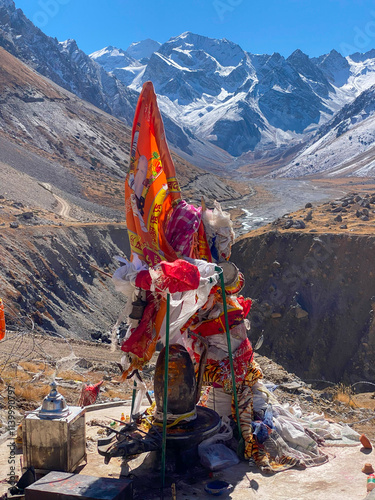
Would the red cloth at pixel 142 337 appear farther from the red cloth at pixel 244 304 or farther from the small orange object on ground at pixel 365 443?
the small orange object on ground at pixel 365 443

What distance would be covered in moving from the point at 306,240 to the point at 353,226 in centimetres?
356

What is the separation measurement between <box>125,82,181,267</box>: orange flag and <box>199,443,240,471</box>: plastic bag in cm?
281

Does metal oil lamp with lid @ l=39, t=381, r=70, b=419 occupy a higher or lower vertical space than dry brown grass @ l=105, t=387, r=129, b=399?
higher

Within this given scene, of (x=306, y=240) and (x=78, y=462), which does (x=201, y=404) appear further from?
(x=306, y=240)

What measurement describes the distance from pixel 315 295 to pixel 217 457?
24.7 m

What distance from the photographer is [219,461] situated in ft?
27.2

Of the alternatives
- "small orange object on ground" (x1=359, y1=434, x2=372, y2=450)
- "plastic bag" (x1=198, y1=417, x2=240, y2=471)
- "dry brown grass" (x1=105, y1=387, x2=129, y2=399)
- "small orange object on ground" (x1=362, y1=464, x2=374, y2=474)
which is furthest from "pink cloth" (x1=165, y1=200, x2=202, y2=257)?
"dry brown grass" (x1=105, y1=387, x2=129, y2=399)

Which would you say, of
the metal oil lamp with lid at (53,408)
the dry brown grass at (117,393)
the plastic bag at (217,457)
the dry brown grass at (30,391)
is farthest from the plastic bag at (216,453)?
the dry brown grass at (117,393)

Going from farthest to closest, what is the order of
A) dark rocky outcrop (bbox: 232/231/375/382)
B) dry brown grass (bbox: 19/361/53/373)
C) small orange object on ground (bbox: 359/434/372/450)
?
dark rocky outcrop (bbox: 232/231/375/382)
dry brown grass (bbox: 19/361/53/373)
small orange object on ground (bbox: 359/434/372/450)

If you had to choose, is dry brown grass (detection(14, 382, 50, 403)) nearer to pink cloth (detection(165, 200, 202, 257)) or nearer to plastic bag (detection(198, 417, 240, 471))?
plastic bag (detection(198, 417, 240, 471))

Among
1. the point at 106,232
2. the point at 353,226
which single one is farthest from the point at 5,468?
the point at 106,232

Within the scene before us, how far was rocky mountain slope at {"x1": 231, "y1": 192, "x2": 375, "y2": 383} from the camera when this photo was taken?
1145 inches

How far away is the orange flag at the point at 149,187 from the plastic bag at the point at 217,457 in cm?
281

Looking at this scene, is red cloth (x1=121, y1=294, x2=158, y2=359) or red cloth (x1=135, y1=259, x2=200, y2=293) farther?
red cloth (x1=121, y1=294, x2=158, y2=359)
